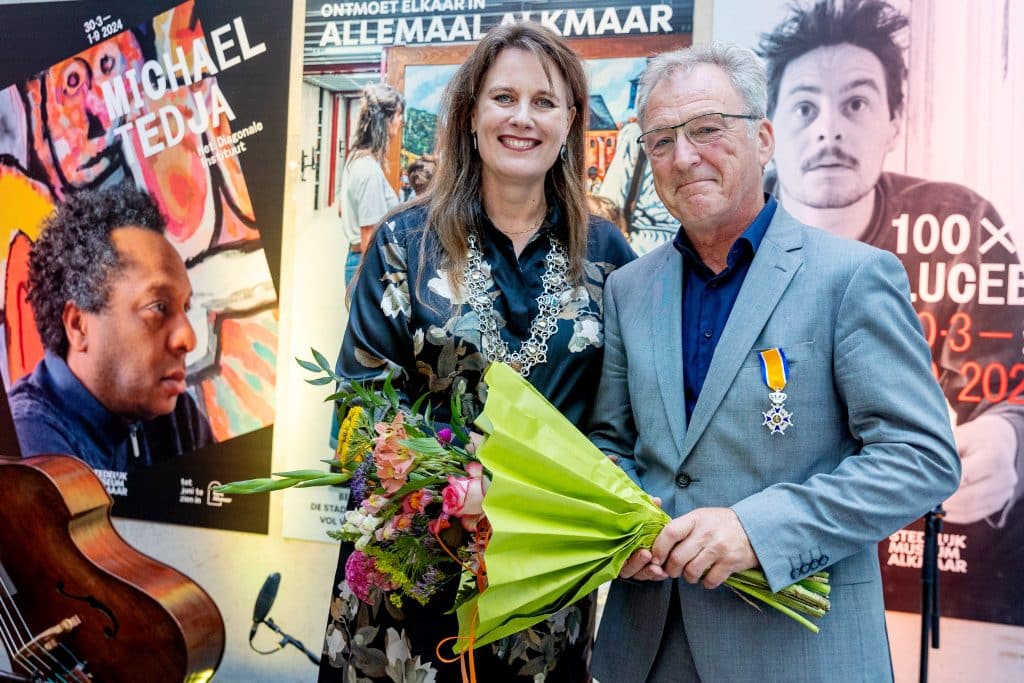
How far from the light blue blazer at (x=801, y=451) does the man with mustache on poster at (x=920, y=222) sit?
149cm

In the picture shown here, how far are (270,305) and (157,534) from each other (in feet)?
3.45

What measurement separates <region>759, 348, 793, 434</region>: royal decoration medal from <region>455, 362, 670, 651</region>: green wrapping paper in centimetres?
23

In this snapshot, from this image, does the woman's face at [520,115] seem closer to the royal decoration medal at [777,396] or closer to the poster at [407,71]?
the royal decoration medal at [777,396]

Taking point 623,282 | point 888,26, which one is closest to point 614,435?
point 623,282

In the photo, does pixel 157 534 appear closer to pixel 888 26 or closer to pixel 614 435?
pixel 614 435

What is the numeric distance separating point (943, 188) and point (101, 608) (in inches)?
116

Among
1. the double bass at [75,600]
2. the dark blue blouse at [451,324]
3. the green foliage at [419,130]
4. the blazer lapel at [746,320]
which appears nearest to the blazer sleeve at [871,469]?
the blazer lapel at [746,320]

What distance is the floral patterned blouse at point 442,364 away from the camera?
1.86m

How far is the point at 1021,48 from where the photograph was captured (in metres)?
2.81

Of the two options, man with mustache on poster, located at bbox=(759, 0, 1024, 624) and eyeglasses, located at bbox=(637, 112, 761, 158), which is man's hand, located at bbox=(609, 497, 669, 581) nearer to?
eyeglasses, located at bbox=(637, 112, 761, 158)

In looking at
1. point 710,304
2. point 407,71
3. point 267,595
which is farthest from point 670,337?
point 267,595

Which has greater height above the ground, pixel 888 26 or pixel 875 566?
pixel 888 26

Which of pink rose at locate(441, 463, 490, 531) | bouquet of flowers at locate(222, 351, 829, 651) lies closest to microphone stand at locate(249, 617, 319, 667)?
bouquet of flowers at locate(222, 351, 829, 651)

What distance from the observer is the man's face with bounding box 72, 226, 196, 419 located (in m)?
3.61
